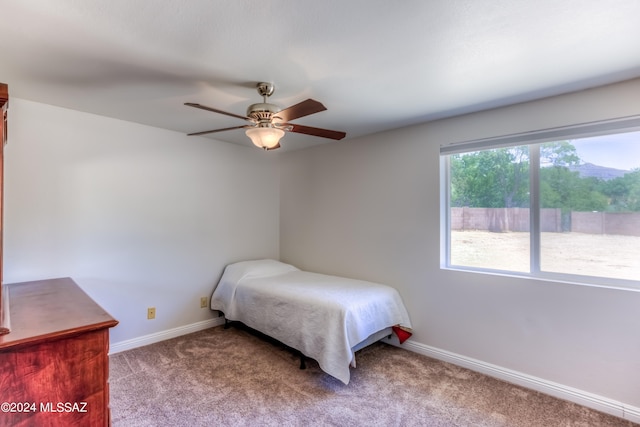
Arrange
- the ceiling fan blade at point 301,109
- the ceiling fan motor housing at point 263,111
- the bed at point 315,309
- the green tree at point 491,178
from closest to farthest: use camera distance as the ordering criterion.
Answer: the ceiling fan blade at point 301,109 → the ceiling fan motor housing at point 263,111 → the bed at point 315,309 → the green tree at point 491,178

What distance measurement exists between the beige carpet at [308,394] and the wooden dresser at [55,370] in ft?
2.61

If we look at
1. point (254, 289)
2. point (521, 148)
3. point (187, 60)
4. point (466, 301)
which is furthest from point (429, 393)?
point (187, 60)

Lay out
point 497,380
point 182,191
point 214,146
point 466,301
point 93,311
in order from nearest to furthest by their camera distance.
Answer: point 93,311 → point 497,380 → point 466,301 → point 182,191 → point 214,146

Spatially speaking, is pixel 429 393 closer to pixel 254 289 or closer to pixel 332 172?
pixel 254 289

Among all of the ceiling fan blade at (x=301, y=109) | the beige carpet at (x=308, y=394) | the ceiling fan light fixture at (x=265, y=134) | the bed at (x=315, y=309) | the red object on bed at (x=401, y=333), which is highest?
the ceiling fan blade at (x=301, y=109)

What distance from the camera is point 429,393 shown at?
2.15 m

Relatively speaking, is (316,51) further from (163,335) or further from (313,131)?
(163,335)

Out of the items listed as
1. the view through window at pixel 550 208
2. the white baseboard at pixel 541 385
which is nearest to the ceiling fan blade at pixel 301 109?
the view through window at pixel 550 208

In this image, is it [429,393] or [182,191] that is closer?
[429,393]

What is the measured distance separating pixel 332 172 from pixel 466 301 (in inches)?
75.3

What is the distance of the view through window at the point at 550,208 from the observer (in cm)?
200

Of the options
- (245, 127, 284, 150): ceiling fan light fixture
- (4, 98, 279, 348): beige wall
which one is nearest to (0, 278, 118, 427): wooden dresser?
(245, 127, 284, 150): ceiling fan light fixture

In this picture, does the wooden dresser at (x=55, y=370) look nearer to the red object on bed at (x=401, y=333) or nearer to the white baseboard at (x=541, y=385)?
the red object on bed at (x=401, y=333)

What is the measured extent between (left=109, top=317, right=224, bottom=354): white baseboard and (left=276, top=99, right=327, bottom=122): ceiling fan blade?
2.50 metres
